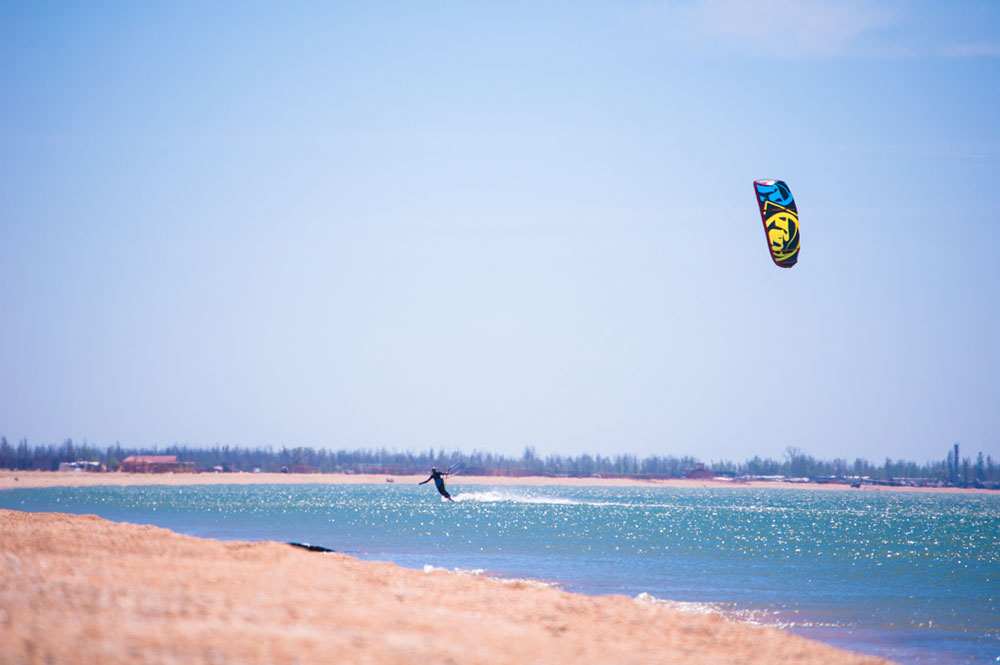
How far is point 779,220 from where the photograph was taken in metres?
20.2

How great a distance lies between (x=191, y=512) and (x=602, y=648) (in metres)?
52.3

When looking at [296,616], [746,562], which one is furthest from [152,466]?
[296,616]

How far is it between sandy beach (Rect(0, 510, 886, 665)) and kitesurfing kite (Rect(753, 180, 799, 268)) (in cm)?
830

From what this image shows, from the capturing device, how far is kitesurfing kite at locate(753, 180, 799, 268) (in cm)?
1980

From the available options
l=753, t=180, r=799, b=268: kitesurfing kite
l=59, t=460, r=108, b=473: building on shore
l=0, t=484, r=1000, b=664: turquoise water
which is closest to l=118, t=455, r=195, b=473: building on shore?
l=59, t=460, r=108, b=473: building on shore

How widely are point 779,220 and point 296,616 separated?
1435 centimetres

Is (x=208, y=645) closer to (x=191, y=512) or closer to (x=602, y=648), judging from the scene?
(x=602, y=648)

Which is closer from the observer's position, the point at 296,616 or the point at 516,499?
the point at 296,616

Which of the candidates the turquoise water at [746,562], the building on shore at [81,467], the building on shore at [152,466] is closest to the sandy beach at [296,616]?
the turquoise water at [746,562]

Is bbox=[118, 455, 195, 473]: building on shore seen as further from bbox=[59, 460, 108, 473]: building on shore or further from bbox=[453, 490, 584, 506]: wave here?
bbox=[453, 490, 584, 506]: wave

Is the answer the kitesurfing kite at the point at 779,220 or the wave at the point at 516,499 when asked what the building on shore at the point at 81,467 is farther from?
the kitesurfing kite at the point at 779,220

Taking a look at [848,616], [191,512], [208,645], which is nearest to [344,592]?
[208,645]

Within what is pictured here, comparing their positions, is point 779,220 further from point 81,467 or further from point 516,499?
point 81,467

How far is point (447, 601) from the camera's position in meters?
13.4
